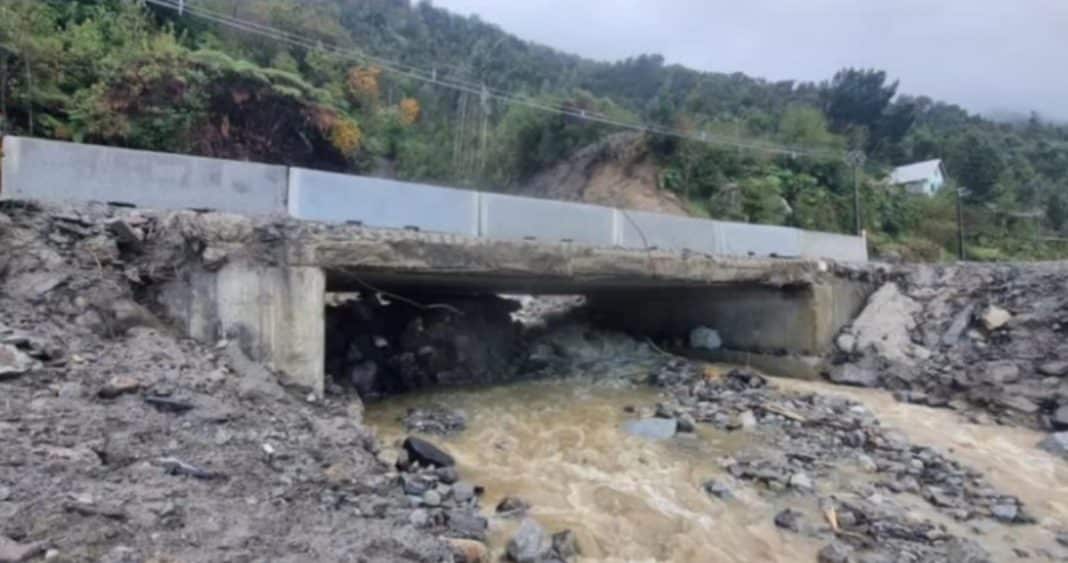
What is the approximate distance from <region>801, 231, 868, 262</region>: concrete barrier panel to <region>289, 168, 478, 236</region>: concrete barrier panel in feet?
23.5

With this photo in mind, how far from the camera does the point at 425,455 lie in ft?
20.1

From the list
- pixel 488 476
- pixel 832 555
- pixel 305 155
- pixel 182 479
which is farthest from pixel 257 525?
pixel 305 155

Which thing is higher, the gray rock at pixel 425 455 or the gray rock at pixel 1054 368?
the gray rock at pixel 1054 368

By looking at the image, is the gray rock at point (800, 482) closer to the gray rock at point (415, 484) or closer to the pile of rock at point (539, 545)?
the pile of rock at point (539, 545)

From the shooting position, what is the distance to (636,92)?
135 feet

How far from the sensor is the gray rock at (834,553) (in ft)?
16.0

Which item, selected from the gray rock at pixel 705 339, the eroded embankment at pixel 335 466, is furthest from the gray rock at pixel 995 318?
the gray rock at pixel 705 339

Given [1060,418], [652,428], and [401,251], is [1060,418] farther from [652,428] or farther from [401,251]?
[401,251]

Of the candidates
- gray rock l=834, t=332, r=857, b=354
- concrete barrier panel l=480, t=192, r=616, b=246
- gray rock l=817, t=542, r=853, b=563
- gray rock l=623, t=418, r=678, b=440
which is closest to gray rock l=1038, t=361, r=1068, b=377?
gray rock l=834, t=332, r=857, b=354

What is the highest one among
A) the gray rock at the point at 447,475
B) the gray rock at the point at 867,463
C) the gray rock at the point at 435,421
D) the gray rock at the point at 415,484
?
the gray rock at the point at 415,484

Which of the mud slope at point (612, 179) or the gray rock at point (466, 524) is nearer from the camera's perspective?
the gray rock at point (466, 524)

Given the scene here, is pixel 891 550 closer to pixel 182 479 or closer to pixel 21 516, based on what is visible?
pixel 182 479

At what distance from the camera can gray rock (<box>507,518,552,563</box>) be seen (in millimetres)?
4520

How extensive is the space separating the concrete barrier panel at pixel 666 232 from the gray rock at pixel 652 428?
285 cm
